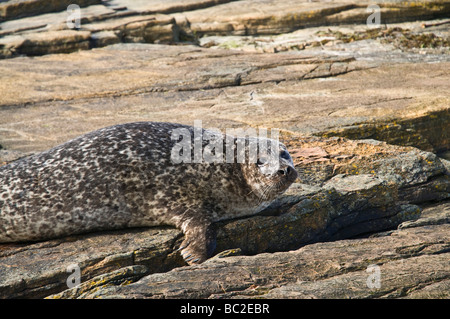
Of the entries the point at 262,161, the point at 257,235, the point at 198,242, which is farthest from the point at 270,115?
the point at 198,242

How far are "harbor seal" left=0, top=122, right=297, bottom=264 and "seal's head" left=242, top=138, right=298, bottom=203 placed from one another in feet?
0.04

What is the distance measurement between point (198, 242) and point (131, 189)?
3.30 feet

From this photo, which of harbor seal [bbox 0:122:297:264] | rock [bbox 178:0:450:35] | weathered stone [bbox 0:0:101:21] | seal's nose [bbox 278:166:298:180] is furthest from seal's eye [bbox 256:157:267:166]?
weathered stone [bbox 0:0:101:21]

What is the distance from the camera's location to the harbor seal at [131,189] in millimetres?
6059

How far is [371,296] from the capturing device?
445 cm

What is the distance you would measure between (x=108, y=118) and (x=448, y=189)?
689 cm

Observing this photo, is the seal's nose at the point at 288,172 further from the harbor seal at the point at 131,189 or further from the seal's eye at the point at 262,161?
the seal's eye at the point at 262,161

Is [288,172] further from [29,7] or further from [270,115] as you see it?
[29,7]

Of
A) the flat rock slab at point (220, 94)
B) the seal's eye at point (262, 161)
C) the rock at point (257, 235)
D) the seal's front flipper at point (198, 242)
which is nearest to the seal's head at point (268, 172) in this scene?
the seal's eye at point (262, 161)

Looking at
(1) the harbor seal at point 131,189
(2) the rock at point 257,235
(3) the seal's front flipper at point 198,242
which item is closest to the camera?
(2) the rock at point 257,235

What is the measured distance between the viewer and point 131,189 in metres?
6.16

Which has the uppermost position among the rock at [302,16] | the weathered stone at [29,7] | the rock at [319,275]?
the weathered stone at [29,7]

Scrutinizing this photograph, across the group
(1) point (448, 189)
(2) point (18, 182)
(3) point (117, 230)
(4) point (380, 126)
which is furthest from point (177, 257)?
(4) point (380, 126)

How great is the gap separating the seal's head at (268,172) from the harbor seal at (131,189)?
1cm
